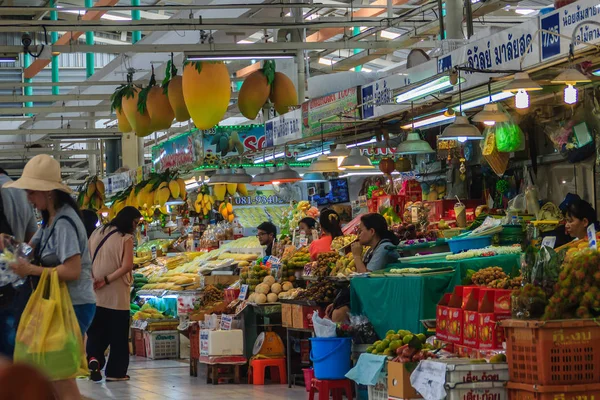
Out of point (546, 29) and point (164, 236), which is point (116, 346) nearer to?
point (546, 29)

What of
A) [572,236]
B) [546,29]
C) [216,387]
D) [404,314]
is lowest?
[216,387]

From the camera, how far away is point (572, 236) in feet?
26.5

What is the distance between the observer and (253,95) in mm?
6215

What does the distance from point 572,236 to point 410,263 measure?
1354 mm

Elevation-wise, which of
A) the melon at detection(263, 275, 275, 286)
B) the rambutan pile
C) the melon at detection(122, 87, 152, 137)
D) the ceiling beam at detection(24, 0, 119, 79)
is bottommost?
the melon at detection(263, 275, 275, 286)

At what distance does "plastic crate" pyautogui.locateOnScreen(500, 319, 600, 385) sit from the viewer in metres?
5.19

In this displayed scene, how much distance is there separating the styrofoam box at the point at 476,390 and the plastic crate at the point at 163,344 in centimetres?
849

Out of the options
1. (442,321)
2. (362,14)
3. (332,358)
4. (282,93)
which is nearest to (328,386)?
(332,358)

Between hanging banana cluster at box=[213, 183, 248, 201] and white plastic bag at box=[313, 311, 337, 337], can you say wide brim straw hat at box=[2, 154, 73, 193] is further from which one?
hanging banana cluster at box=[213, 183, 248, 201]

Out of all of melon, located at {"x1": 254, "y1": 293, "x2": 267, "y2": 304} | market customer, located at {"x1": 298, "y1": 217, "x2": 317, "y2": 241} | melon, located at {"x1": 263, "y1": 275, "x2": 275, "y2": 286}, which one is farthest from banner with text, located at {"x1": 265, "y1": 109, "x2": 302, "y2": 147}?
melon, located at {"x1": 254, "y1": 293, "x2": 267, "y2": 304}

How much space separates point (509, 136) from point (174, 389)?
13.6 feet

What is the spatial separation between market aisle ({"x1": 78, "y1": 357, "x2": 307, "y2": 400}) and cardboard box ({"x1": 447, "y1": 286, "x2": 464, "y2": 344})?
261 cm

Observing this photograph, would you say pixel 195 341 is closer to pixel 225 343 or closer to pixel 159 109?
pixel 225 343

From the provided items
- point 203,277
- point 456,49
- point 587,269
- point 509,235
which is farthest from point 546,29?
point 203,277
